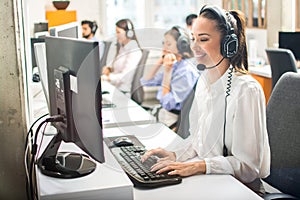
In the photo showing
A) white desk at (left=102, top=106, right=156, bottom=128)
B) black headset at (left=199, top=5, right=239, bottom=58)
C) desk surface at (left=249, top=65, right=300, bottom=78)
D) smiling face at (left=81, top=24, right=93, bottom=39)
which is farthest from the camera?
smiling face at (left=81, top=24, right=93, bottom=39)

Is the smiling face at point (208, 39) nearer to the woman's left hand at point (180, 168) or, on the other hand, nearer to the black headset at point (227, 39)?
the black headset at point (227, 39)

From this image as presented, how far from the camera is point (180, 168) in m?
1.46

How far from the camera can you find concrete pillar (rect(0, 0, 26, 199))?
143 centimetres

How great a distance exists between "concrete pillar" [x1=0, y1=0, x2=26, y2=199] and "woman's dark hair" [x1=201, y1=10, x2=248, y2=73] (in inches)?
26.8

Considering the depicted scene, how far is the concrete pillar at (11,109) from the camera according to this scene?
1.43 metres

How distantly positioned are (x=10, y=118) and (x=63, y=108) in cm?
20

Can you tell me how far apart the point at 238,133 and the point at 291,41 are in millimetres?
2848

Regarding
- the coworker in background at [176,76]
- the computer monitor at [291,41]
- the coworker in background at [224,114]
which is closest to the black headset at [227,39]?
the coworker in background at [224,114]

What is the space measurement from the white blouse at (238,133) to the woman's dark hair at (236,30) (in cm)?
6

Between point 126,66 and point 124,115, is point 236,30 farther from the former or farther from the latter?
point 126,66

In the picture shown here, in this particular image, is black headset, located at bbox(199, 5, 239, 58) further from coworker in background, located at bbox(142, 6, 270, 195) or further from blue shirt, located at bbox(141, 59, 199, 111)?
blue shirt, located at bbox(141, 59, 199, 111)

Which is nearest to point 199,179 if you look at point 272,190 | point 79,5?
point 272,190

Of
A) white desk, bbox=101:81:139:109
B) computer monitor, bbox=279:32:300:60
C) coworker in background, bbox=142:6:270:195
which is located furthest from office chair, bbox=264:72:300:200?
computer monitor, bbox=279:32:300:60

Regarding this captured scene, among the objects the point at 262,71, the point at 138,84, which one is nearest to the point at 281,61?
the point at 262,71
